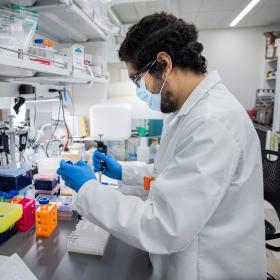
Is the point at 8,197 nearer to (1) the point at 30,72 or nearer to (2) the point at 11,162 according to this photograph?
(2) the point at 11,162

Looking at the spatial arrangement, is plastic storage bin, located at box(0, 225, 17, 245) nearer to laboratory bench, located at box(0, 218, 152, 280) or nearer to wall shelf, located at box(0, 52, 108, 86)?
laboratory bench, located at box(0, 218, 152, 280)

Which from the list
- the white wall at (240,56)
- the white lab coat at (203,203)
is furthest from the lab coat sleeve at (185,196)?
the white wall at (240,56)

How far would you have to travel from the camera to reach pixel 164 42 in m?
0.80

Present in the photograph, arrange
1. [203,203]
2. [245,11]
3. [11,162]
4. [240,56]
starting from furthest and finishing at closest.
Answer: [240,56] < [245,11] < [11,162] < [203,203]

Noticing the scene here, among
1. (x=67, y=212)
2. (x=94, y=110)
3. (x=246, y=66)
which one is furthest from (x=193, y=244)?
(x=246, y=66)

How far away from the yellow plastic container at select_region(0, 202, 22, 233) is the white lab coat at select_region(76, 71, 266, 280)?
1.23 feet

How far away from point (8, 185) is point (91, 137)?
3.91ft

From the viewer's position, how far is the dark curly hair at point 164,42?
2.63ft

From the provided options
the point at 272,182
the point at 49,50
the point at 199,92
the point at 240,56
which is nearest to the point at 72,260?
the point at 199,92

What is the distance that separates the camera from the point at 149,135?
8.48ft

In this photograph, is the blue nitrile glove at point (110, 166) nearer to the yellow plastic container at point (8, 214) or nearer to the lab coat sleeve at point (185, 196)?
the yellow plastic container at point (8, 214)

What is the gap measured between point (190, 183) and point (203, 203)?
0.21 ft

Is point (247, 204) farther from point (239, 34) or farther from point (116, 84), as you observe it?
point (239, 34)

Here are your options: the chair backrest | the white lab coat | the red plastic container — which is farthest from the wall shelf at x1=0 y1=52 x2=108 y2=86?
the chair backrest
